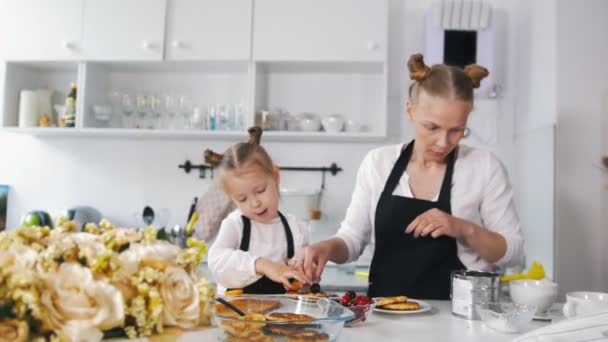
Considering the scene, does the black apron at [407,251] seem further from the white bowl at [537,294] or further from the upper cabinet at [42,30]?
the upper cabinet at [42,30]

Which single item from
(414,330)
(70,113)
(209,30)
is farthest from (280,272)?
(70,113)

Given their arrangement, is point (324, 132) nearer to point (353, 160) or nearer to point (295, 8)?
point (353, 160)

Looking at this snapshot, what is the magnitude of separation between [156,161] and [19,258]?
2.32m

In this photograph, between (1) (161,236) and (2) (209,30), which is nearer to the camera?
(1) (161,236)

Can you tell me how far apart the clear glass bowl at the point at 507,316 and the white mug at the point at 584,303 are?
0.12 meters

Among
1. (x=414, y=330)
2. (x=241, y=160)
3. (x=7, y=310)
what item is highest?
(x=241, y=160)

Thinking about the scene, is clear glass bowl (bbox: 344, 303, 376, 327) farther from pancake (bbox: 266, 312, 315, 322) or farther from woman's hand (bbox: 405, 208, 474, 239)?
woman's hand (bbox: 405, 208, 474, 239)

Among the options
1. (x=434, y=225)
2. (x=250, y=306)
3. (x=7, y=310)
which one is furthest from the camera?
(x=434, y=225)

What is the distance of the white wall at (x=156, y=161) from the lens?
289cm

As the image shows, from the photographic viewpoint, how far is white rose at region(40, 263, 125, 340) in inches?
26.9

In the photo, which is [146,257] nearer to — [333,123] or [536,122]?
[333,123]

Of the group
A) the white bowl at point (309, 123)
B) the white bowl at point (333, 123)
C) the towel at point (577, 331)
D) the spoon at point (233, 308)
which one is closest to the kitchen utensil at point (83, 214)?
the white bowl at point (309, 123)

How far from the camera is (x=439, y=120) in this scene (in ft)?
4.94

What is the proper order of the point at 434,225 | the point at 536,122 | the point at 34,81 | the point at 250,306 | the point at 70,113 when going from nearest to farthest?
the point at 250,306, the point at 434,225, the point at 536,122, the point at 70,113, the point at 34,81
